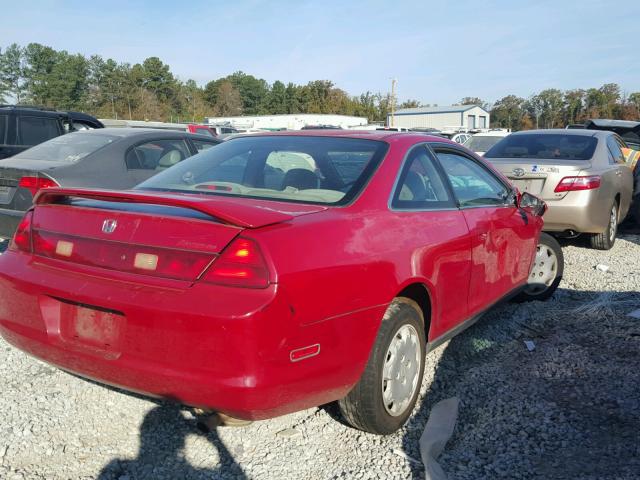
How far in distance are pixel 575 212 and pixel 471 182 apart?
129 inches

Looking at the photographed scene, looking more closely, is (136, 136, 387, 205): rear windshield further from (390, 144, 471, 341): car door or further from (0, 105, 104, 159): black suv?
(0, 105, 104, 159): black suv

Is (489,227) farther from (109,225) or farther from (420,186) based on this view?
(109,225)

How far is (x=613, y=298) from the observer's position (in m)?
5.13

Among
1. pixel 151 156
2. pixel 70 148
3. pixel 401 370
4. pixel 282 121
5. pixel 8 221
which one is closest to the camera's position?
pixel 401 370

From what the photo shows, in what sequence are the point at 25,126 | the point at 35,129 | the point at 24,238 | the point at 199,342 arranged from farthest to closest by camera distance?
the point at 35,129 → the point at 25,126 → the point at 24,238 → the point at 199,342

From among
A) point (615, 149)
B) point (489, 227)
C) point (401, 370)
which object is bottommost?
point (401, 370)

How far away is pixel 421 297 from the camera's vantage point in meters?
3.18

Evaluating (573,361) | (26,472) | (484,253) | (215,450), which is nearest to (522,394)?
(573,361)

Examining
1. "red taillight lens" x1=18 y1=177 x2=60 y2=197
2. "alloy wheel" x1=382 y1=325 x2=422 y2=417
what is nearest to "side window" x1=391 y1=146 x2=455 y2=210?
"alloy wheel" x1=382 y1=325 x2=422 y2=417

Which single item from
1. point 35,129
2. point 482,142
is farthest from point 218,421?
point 482,142

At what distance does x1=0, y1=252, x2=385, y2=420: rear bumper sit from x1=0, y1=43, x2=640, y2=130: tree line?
65.9 m

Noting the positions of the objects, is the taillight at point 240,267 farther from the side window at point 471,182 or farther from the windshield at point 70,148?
the windshield at point 70,148

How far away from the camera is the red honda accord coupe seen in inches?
87.3

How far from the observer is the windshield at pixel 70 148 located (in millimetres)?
6173
